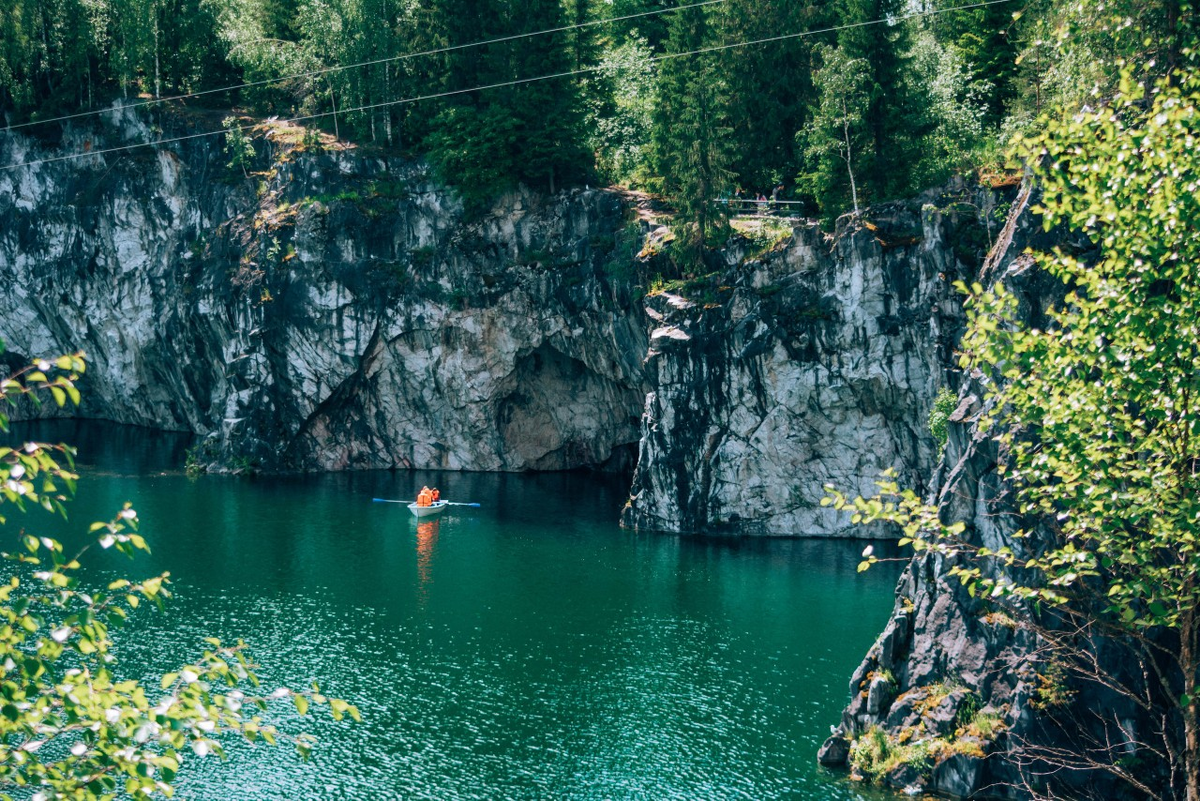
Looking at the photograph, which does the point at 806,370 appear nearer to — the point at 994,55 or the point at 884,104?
the point at 884,104

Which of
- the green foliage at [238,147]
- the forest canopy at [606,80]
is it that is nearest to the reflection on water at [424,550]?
the forest canopy at [606,80]

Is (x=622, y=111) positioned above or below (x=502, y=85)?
below

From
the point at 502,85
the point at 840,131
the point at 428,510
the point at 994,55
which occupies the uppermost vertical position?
the point at 502,85

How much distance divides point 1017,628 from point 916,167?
25.7 metres

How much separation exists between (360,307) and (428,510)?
1310cm

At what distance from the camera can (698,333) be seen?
47.0 m

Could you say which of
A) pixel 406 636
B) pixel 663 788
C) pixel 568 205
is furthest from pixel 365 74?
pixel 663 788

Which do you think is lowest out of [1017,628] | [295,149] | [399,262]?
[1017,628]

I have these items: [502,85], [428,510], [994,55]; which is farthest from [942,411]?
[502,85]

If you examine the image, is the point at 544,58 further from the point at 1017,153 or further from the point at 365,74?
the point at 1017,153

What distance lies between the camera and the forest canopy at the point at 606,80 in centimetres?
4519

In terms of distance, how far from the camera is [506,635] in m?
36.0

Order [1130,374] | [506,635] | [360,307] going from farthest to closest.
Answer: [360,307]
[506,635]
[1130,374]

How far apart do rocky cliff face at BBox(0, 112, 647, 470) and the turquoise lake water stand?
5.05 m
